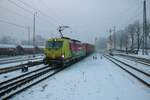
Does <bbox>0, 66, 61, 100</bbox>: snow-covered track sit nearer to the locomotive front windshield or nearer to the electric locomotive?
the electric locomotive

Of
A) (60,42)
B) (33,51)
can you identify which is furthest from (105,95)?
(33,51)

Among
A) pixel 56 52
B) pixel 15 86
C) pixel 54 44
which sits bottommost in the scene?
pixel 15 86

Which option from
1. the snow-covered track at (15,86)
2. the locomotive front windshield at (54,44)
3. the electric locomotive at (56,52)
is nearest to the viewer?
the snow-covered track at (15,86)

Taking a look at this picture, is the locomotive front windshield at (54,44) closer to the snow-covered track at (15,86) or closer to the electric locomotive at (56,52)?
the electric locomotive at (56,52)

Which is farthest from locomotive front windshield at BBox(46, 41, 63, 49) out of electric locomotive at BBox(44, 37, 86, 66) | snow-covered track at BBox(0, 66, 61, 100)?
snow-covered track at BBox(0, 66, 61, 100)

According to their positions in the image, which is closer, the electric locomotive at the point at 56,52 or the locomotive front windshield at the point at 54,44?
the electric locomotive at the point at 56,52

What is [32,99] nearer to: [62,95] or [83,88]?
[62,95]

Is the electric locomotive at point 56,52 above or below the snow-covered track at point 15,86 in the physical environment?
above

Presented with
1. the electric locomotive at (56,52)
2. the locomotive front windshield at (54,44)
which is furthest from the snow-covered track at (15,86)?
the locomotive front windshield at (54,44)

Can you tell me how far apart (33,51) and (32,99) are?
52.2m

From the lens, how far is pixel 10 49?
158 feet

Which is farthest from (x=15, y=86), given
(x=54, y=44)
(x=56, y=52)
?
(x=54, y=44)

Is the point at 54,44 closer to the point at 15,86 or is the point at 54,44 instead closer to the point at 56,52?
the point at 56,52

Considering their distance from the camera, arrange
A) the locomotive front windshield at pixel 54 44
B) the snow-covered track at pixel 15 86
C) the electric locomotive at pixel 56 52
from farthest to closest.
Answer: the locomotive front windshield at pixel 54 44 < the electric locomotive at pixel 56 52 < the snow-covered track at pixel 15 86
